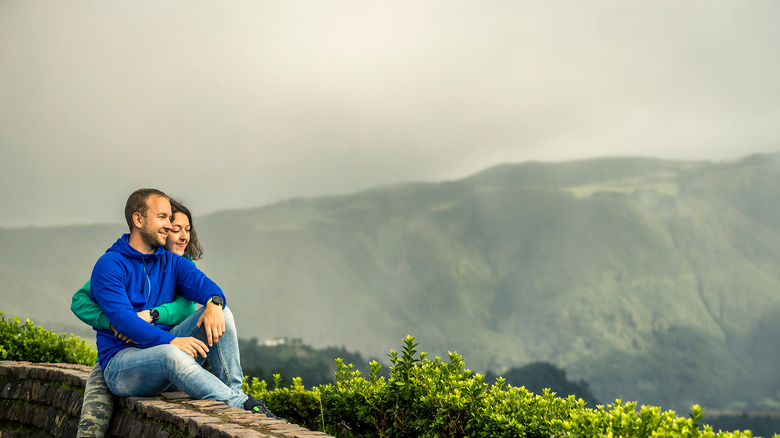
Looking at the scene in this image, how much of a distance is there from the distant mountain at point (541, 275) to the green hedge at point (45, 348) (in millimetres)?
50585

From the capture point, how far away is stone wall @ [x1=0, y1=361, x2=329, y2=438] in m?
3.09

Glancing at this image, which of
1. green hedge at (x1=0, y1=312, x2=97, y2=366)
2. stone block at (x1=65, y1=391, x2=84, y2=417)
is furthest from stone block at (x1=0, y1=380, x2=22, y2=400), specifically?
stone block at (x1=65, y1=391, x2=84, y2=417)

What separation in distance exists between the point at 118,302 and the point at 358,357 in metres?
55.3

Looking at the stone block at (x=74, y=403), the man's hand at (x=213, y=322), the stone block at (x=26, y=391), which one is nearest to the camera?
the man's hand at (x=213, y=322)

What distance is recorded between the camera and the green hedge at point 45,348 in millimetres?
6602

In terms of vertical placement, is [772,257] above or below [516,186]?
below

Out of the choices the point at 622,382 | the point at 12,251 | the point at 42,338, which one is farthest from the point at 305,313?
the point at 42,338

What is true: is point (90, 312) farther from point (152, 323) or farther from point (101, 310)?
point (152, 323)

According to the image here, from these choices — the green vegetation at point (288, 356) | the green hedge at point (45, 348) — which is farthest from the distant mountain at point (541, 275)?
the green hedge at point (45, 348)

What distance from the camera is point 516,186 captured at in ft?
245

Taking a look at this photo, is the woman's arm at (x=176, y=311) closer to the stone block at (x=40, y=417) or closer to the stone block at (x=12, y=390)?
the stone block at (x=40, y=417)

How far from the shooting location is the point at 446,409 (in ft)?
12.2

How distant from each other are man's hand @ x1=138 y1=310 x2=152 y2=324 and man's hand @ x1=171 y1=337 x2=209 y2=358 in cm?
29

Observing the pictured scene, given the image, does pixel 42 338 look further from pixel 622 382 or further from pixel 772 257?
pixel 772 257
